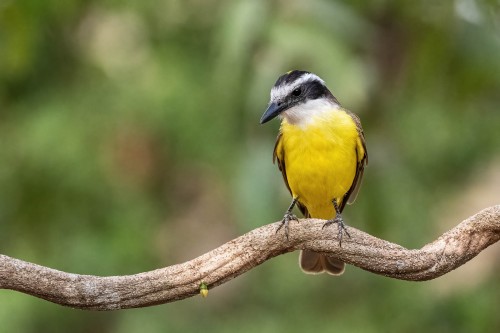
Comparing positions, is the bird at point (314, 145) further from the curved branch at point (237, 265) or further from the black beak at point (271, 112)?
the curved branch at point (237, 265)

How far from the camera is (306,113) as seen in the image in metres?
4.75

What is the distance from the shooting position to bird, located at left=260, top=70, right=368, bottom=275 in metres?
4.69

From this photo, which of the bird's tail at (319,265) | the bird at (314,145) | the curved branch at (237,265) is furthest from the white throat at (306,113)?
the curved branch at (237,265)

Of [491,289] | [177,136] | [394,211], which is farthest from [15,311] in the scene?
Answer: [491,289]

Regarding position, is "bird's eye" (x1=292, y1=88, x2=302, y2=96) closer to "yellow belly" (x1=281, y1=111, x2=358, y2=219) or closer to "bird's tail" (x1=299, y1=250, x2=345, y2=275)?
"yellow belly" (x1=281, y1=111, x2=358, y2=219)

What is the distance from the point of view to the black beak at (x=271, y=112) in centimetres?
454

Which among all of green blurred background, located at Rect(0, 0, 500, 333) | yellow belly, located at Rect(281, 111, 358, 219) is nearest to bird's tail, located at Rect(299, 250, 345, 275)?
yellow belly, located at Rect(281, 111, 358, 219)

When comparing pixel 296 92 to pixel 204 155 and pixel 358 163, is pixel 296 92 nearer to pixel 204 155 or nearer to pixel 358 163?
pixel 358 163

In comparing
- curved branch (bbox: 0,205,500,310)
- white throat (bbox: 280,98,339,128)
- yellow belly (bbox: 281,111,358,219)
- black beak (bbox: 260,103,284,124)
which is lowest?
curved branch (bbox: 0,205,500,310)

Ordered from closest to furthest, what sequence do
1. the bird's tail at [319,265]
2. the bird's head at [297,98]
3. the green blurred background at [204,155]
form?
1. the bird's head at [297,98]
2. the bird's tail at [319,265]
3. the green blurred background at [204,155]

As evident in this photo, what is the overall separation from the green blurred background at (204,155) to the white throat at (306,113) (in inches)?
12.2

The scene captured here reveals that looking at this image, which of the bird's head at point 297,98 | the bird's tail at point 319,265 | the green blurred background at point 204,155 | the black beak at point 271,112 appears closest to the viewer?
the black beak at point 271,112

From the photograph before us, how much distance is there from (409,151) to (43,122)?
2.29 metres

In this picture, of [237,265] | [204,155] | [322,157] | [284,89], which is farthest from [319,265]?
[204,155]
